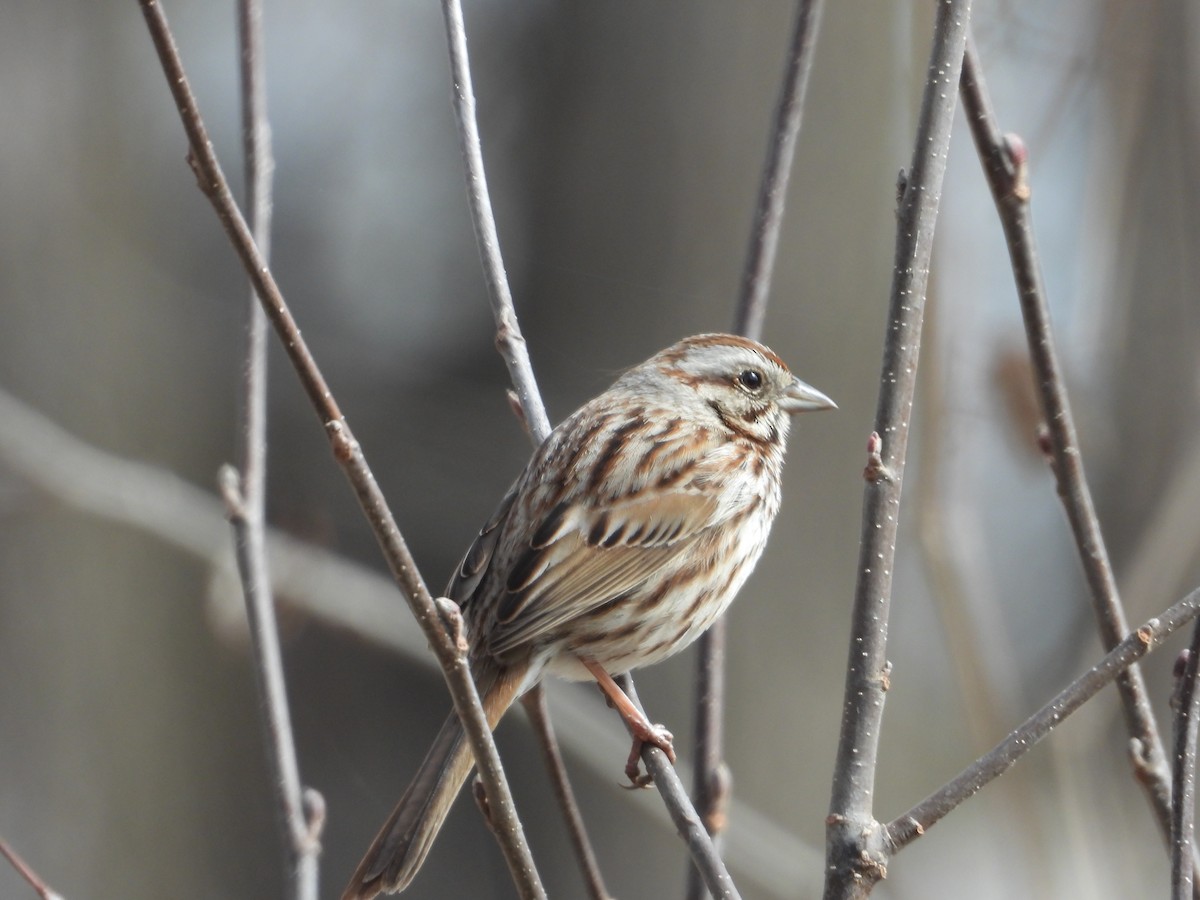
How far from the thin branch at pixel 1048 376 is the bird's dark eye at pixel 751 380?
1.46 m

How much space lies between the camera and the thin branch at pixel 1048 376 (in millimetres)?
2486

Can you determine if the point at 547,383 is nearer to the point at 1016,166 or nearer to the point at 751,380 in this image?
the point at 751,380

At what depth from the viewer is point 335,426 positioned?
187 centimetres

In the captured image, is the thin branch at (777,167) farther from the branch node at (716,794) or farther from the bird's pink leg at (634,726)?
the branch node at (716,794)

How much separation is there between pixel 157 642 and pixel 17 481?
114 centimetres

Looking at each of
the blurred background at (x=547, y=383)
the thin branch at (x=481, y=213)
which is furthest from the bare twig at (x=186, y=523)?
the thin branch at (x=481, y=213)

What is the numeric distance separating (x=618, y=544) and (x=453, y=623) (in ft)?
4.94

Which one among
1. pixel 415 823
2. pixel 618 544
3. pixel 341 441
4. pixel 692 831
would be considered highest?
pixel 341 441

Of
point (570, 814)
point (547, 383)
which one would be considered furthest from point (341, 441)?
point (547, 383)

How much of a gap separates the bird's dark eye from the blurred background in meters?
0.63

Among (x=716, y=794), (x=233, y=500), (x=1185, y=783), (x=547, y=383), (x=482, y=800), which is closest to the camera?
(x=1185, y=783)

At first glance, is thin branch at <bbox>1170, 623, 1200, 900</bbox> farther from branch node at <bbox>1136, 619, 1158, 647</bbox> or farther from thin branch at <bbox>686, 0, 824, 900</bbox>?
thin branch at <bbox>686, 0, 824, 900</bbox>

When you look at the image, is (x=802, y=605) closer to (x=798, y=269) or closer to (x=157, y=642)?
(x=798, y=269)

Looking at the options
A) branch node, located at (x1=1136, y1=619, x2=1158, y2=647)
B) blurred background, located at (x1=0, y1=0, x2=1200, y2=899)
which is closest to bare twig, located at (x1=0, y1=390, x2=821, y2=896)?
blurred background, located at (x1=0, y1=0, x2=1200, y2=899)
